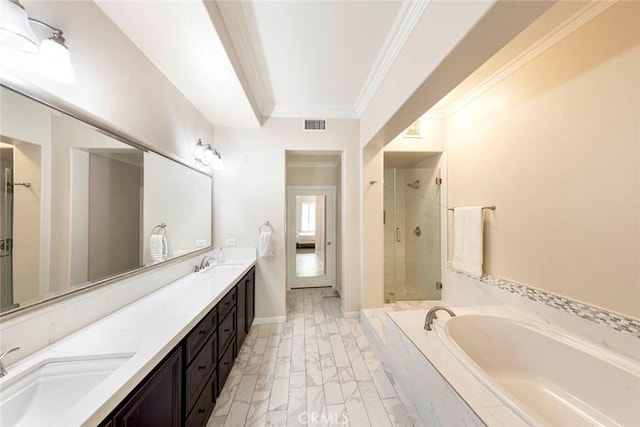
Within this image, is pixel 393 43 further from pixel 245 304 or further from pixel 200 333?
pixel 245 304

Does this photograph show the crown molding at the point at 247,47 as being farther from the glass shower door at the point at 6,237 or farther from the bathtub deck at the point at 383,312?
the bathtub deck at the point at 383,312

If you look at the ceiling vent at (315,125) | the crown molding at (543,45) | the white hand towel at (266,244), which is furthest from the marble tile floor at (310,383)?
the crown molding at (543,45)

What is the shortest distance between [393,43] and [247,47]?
1.18 meters

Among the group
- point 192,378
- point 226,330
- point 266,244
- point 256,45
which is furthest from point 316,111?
point 192,378

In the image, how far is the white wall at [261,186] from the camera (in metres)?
2.83

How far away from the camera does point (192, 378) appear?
122 cm

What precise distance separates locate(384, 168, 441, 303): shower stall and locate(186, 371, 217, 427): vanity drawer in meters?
2.44

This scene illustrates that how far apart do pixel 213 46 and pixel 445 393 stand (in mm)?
2582

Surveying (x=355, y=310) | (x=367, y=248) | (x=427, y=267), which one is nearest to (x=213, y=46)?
(x=367, y=248)

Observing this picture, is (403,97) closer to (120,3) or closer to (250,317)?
(120,3)

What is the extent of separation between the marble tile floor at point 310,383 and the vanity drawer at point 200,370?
398 millimetres

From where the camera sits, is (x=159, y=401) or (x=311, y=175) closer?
(x=159, y=401)

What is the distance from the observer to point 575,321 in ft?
5.08

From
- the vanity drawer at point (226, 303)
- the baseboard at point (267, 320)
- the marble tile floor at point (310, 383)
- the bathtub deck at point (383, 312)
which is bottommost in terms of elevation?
the marble tile floor at point (310, 383)
